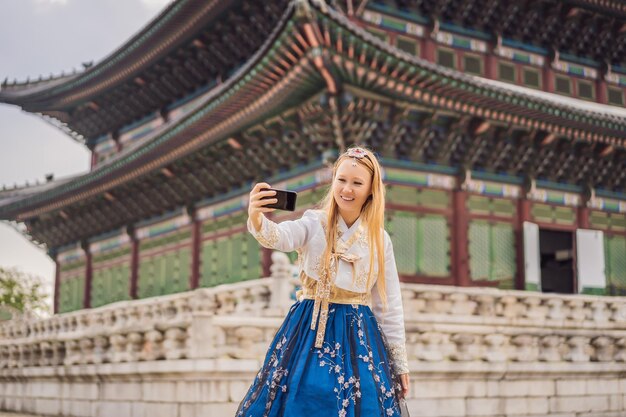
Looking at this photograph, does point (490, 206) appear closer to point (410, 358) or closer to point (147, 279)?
point (410, 358)

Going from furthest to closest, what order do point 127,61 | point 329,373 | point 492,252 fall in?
point 127,61 → point 492,252 → point 329,373

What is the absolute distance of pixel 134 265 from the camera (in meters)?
22.3

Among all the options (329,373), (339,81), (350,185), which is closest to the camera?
(329,373)

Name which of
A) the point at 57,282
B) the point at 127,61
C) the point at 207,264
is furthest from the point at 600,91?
the point at 57,282

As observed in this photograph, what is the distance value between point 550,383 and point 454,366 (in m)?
1.54

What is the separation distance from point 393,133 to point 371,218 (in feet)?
36.8

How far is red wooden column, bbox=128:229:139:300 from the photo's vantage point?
877 inches

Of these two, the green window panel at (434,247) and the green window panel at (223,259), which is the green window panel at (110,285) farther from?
the green window panel at (434,247)

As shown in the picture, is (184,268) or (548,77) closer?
A: (548,77)

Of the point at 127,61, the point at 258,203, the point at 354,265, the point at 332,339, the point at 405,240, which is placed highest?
the point at 127,61

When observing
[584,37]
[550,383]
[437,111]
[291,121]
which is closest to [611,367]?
[550,383]

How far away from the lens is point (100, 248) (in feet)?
78.8

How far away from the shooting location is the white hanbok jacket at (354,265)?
13.7 feet

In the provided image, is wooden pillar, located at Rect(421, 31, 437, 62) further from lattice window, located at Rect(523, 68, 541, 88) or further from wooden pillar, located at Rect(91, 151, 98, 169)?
wooden pillar, located at Rect(91, 151, 98, 169)
